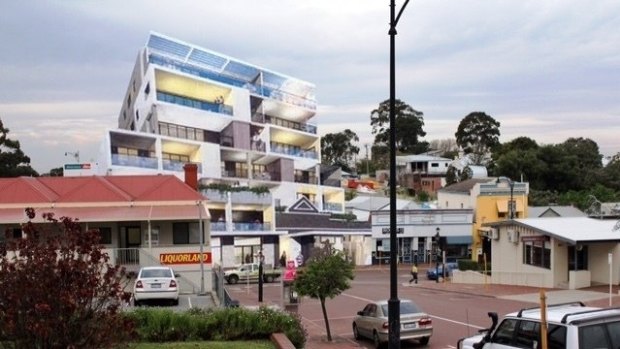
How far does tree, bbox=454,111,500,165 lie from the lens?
398ft

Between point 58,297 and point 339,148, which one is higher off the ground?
point 339,148

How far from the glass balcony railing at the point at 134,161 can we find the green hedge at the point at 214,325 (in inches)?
1584

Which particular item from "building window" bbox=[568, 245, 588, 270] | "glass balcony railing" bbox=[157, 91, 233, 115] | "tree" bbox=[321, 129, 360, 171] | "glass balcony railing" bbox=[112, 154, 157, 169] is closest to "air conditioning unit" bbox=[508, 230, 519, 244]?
"building window" bbox=[568, 245, 588, 270]

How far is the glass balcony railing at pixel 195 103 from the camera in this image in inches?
2297

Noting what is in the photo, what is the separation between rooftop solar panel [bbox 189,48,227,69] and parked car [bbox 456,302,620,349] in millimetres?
56823

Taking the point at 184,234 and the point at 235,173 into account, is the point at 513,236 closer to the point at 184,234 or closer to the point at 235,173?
the point at 184,234

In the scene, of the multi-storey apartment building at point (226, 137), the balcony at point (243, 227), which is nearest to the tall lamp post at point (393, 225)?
the multi-storey apartment building at point (226, 137)

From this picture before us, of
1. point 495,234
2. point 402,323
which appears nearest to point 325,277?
point 402,323

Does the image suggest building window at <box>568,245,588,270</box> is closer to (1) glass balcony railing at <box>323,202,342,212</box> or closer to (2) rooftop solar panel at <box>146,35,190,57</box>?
(2) rooftop solar panel at <box>146,35,190,57</box>

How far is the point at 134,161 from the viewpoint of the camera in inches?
2127

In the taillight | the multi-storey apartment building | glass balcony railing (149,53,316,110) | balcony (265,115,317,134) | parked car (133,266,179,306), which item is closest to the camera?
the taillight

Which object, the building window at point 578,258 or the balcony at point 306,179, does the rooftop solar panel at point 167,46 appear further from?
the building window at point 578,258

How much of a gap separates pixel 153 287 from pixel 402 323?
8748 millimetres

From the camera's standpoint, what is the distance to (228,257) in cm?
5638
